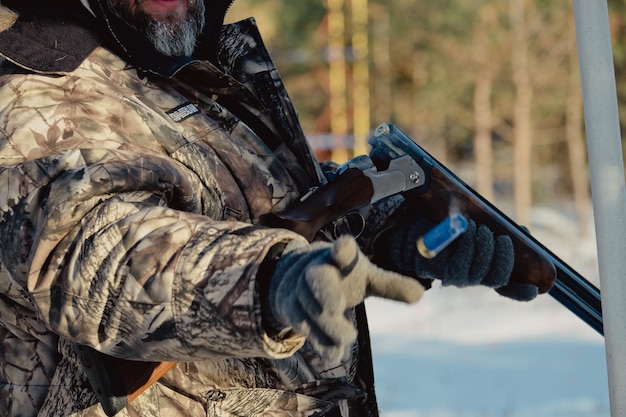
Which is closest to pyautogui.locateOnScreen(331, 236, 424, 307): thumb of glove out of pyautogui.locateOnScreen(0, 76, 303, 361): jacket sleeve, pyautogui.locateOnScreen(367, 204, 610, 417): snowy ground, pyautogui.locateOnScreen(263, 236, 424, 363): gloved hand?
pyautogui.locateOnScreen(263, 236, 424, 363): gloved hand

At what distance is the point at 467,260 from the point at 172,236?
117 centimetres

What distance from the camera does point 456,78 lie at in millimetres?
17062

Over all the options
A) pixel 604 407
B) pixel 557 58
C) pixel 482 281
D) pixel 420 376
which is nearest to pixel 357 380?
pixel 482 281

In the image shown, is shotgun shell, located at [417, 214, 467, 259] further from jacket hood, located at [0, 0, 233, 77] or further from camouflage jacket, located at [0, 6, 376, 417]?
jacket hood, located at [0, 0, 233, 77]

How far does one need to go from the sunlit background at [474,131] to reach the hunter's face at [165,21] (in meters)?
3.36

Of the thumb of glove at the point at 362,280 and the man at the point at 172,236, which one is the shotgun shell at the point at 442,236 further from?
the thumb of glove at the point at 362,280

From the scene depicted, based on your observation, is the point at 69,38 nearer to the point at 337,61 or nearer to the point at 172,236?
the point at 172,236

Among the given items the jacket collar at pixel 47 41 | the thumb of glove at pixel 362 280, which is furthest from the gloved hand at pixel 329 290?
the jacket collar at pixel 47 41

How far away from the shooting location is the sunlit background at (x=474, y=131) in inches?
228

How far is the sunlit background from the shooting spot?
19.0ft

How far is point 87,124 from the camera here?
1.65 metres

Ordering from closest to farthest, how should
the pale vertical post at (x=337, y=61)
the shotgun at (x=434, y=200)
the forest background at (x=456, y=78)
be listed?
the shotgun at (x=434, y=200)
the forest background at (x=456, y=78)
the pale vertical post at (x=337, y=61)

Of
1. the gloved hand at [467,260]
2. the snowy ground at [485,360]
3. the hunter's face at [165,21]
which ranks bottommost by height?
the snowy ground at [485,360]

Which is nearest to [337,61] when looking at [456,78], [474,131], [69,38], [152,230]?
[456,78]
